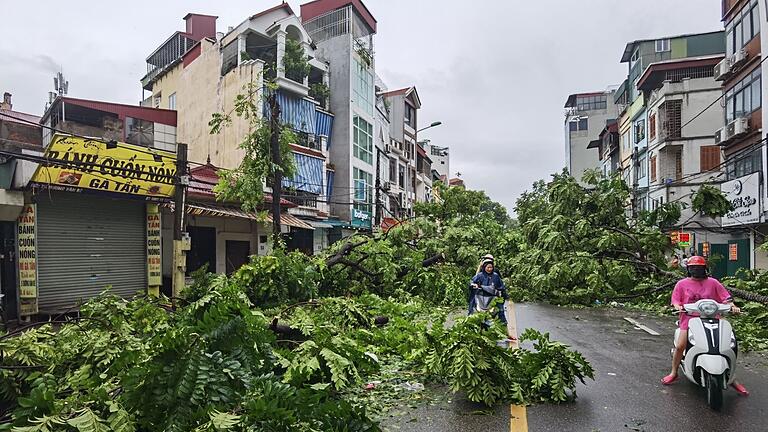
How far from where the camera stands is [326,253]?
13023mm

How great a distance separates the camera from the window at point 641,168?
113 feet

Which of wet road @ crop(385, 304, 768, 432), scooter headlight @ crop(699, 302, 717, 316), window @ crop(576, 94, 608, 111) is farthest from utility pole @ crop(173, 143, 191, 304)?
window @ crop(576, 94, 608, 111)

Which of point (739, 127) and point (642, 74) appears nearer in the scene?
point (739, 127)

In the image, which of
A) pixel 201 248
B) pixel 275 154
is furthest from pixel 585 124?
pixel 275 154

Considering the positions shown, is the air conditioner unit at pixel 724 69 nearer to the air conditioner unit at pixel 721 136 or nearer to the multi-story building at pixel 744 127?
the multi-story building at pixel 744 127

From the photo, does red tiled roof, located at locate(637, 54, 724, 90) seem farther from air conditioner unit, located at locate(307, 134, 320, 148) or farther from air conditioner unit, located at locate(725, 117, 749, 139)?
air conditioner unit, located at locate(307, 134, 320, 148)

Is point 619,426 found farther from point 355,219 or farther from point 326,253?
point 355,219

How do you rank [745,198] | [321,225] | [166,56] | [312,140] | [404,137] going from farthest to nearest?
1. [404,137]
2. [166,56]
3. [312,140]
4. [321,225]
5. [745,198]

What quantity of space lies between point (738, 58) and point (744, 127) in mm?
2926

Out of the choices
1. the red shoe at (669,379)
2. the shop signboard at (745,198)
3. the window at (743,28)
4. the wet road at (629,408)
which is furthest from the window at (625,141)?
the red shoe at (669,379)

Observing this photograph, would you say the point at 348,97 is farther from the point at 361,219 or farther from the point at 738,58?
the point at 738,58

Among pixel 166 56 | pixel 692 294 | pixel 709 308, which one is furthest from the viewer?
pixel 166 56

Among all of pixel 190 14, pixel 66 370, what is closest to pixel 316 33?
pixel 190 14

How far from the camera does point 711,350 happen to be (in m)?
4.71
